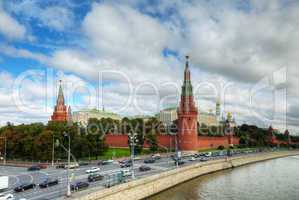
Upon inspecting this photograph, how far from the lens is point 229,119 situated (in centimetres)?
14000

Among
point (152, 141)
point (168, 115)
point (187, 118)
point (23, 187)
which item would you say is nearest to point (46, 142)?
point (23, 187)

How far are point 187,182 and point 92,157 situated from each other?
21.2 meters

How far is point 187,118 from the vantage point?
88.6 m

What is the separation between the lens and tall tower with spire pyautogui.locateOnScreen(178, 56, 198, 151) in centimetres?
8762

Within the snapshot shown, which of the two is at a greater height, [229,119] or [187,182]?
[229,119]

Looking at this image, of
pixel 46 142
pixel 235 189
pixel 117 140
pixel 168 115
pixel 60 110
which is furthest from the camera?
pixel 168 115

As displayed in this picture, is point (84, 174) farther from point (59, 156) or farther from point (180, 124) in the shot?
point (180, 124)

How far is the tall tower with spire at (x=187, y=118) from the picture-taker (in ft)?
287

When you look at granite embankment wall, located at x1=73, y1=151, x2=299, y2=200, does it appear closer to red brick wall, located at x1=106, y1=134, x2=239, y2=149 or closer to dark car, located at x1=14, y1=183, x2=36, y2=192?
dark car, located at x1=14, y1=183, x2=36, y2=192

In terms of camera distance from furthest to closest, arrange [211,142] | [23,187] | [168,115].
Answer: [168,115] → [211,142] → [23,187]

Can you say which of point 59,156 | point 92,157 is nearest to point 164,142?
point 92,157

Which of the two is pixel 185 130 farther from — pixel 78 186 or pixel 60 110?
pixel 78 186

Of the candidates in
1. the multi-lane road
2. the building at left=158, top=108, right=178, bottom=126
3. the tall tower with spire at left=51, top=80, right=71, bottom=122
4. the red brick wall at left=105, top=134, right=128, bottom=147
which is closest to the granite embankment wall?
the multi-lane road

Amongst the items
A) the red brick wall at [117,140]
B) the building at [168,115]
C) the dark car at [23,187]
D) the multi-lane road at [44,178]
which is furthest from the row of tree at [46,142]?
the building at [168,115]
